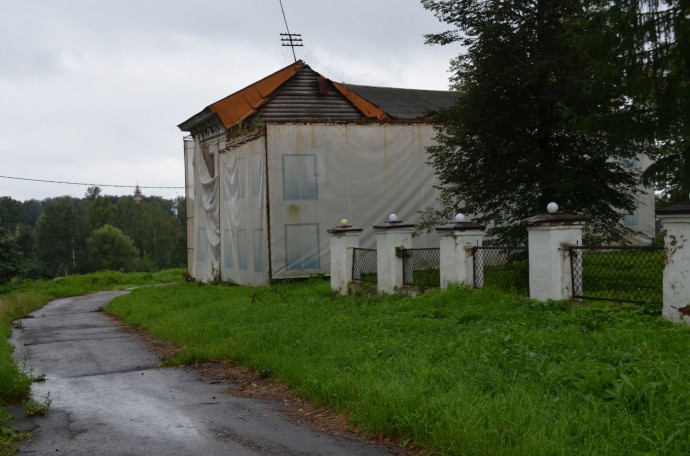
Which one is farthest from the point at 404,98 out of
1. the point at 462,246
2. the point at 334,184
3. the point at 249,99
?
the point at 462,246

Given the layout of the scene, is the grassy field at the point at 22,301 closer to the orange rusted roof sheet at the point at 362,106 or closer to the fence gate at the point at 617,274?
the fence gate at the point at 617,274

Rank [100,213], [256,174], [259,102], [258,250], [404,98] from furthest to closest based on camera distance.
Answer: [100,213]
[404,98]
[259,102]
[256,174]
[258,250]

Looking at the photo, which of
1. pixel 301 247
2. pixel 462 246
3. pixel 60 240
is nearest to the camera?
pixel 462 246

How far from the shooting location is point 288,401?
24.8 feet

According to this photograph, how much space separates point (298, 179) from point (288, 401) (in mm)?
12592

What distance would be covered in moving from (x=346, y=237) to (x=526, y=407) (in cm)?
1025

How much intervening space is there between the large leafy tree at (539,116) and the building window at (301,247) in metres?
6.07

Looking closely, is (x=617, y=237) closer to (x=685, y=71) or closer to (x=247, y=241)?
(x=685, y=71)

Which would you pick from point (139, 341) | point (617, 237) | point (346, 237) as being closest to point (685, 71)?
point (617, 237)

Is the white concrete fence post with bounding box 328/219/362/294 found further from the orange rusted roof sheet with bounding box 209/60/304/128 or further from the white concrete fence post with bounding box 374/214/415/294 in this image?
the orange rusted roof sheet with bounding box 209/60/304/128

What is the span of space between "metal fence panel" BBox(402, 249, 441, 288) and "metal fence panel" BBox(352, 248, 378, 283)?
918mm

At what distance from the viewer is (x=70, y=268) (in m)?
89.2

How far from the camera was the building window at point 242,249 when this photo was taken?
21.5 metres

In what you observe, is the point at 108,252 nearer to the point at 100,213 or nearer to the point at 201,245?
the point at 100,213
